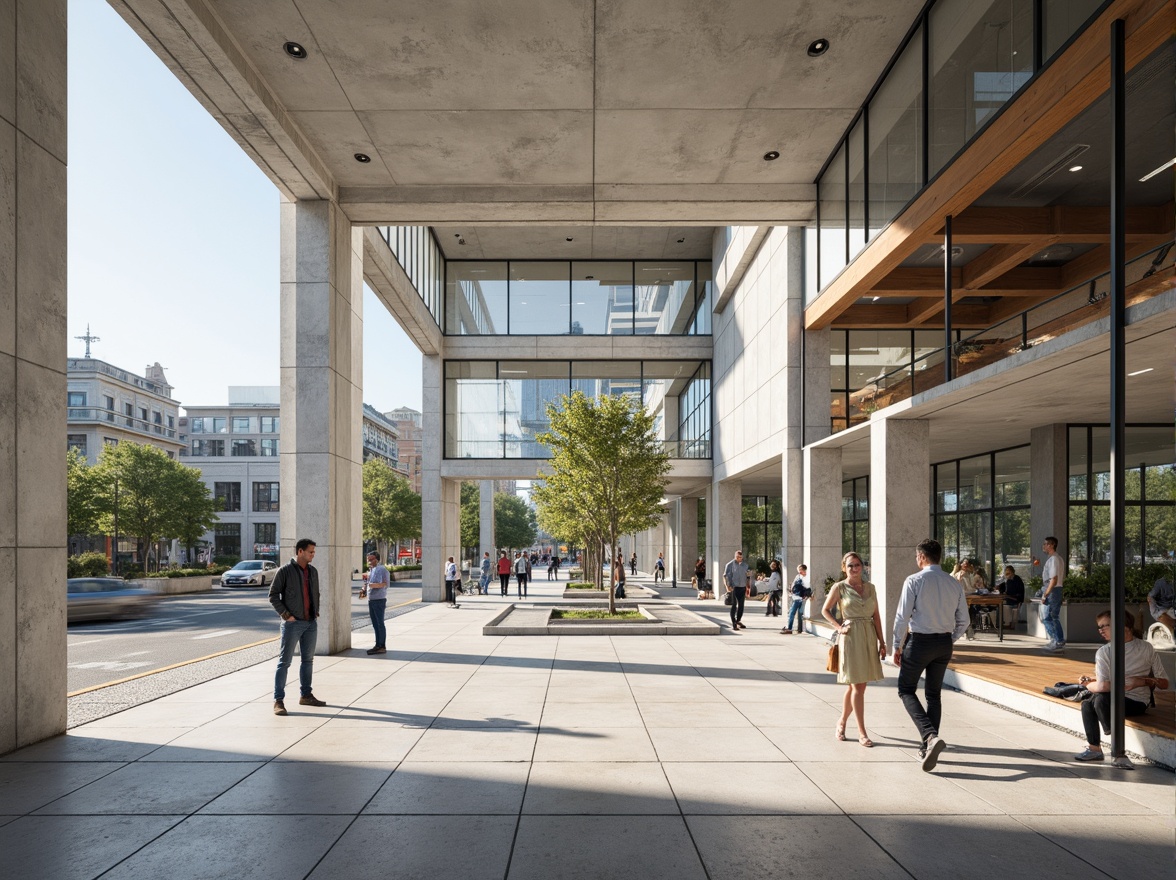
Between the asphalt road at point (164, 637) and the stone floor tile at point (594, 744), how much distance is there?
7.52 meters

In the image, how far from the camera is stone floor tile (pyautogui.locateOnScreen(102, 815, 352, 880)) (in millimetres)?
4848

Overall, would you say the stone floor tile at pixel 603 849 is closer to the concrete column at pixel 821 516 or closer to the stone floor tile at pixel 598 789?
the stone floor tile at pixel 598 789

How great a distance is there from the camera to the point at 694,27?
1116 centimetres

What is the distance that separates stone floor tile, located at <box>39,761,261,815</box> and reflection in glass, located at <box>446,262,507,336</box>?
27519 mm

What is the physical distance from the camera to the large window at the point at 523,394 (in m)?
33.2

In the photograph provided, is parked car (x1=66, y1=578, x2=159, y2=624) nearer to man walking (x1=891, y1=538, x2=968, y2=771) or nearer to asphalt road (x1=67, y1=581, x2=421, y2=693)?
asphalt road (x1=67, y1=581, x2=421, y2=693)

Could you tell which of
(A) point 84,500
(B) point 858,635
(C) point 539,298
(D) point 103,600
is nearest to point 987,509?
(B) point 858,635

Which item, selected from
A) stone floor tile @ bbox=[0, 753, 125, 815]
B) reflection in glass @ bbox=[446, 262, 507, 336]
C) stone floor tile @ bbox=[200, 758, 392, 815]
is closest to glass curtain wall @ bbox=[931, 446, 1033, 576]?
stone floor tile @ bbox=[200, 758, 392, 815]

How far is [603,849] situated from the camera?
17.1 ft

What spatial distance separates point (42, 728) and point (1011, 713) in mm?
10553

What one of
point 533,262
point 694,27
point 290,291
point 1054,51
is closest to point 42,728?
point 290,291

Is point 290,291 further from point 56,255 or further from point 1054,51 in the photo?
point 1054,51

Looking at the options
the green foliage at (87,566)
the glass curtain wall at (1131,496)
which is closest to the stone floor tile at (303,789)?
the glass curtain wall at (1131,496)

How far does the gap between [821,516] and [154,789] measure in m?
15.4
